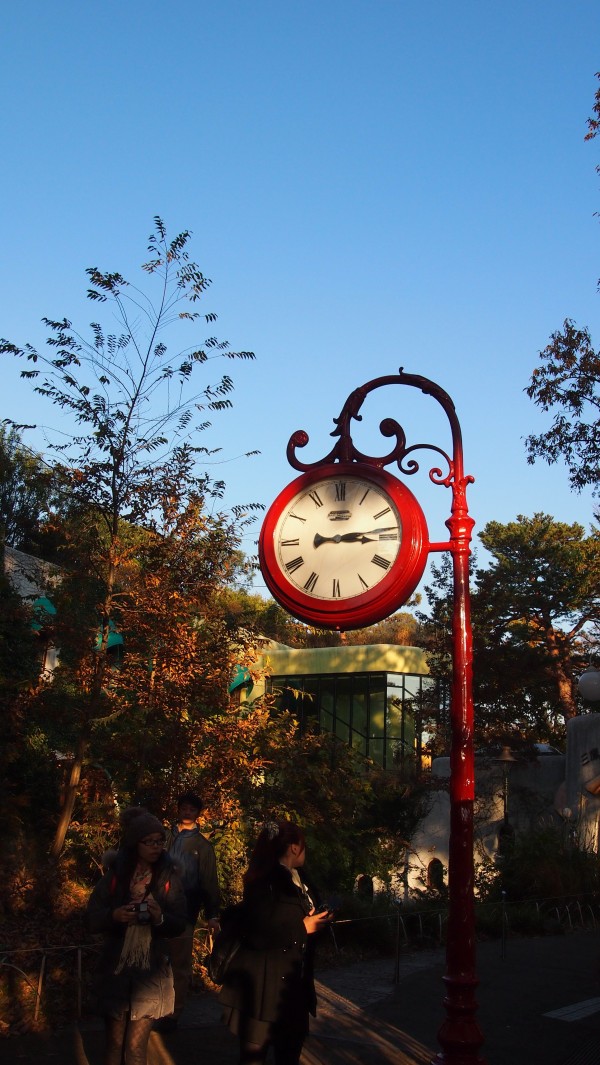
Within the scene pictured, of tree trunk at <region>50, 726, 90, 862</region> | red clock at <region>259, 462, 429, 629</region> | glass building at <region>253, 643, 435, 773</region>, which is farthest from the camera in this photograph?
glass building at <region>253, 643, 435, 773</region>

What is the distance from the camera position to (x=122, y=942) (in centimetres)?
455

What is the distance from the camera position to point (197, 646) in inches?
341

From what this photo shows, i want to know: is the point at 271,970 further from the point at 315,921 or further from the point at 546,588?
the point at 546,588

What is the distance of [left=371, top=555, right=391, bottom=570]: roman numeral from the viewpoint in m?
5.46

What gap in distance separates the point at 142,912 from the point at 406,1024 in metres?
4.28

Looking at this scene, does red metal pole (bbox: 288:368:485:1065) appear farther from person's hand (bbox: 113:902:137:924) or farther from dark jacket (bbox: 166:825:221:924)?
person's hand (bbox: 113:902:137:924)

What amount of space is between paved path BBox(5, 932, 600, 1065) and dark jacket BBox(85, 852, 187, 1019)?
1704mm

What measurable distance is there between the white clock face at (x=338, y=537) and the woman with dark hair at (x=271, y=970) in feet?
5.13

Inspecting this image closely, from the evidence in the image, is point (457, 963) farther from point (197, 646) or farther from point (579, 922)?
point (579, 922)

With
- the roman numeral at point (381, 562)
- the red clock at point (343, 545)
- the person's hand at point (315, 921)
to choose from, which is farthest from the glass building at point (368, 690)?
the person's hand at point (315, 921)

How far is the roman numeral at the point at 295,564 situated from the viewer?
574 cm

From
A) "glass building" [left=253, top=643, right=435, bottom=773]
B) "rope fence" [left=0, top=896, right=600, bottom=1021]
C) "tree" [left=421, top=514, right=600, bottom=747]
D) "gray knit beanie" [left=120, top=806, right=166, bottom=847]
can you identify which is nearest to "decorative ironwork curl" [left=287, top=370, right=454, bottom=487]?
"gray knit beanie" [left=120, top=806, right=166, bottom=847]

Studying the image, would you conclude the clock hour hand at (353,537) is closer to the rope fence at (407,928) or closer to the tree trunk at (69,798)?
the rope fence at (407,928)

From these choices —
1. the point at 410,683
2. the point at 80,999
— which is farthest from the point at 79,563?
the point at 410,683
